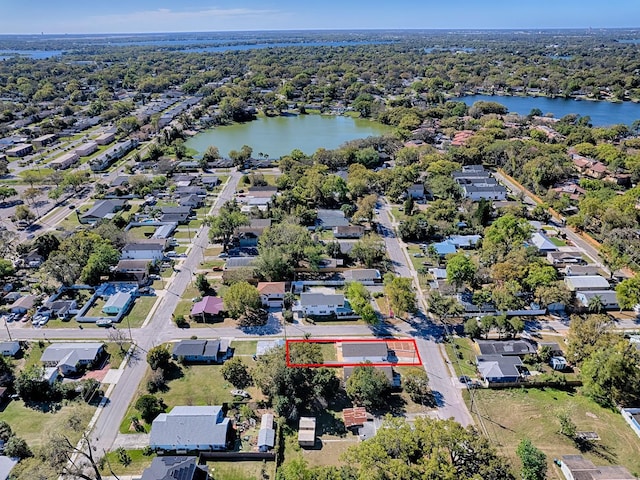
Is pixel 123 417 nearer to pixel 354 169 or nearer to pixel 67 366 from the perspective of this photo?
pixel 67 366

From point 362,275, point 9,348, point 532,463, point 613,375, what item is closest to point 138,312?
point 9,348

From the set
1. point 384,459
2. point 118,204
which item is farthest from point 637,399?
point 118,204

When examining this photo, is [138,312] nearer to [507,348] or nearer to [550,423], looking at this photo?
[507,348]

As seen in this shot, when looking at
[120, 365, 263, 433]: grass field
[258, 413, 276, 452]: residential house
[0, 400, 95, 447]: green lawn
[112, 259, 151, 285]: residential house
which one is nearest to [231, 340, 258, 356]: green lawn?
[120, 365, 263, 433]: grass field

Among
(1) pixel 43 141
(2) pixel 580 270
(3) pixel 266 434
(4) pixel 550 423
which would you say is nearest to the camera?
(3) pixel 266 434

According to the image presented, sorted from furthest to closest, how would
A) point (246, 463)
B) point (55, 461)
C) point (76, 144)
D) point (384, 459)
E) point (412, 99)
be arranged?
point (412, 99) → point (76, 144) → point (246, 463) → point (55, 461) → point (384, 459)

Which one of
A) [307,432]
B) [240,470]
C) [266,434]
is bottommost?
[240,470]

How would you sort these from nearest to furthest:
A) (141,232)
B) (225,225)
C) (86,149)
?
1. (225,225)
2. (141,232)
3. (86,149)

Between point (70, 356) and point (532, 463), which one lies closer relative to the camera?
point (532, 463)
